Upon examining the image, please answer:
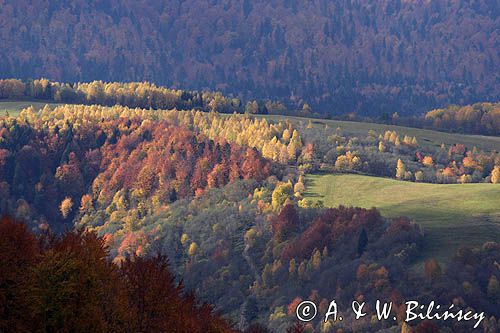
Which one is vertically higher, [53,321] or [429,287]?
[53,321]

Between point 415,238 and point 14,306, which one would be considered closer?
point 14,306

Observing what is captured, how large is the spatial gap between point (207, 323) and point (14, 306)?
28.3 m

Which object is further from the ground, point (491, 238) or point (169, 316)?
point (169, 316)

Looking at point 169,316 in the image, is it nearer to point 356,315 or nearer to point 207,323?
point 207,323

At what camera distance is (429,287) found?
176000mm

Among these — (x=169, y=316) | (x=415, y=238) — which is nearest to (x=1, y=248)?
(x=169, y=316)

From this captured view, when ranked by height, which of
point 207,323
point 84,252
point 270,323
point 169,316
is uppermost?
point 84,252

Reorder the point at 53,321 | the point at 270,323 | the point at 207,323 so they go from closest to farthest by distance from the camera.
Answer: the point at 53,321, the point at 207,323, the point at 270,323

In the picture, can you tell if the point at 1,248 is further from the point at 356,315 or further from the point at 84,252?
the point at 356,315

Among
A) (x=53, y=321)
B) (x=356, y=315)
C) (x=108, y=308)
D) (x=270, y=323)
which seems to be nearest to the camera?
(x=53, y=321)

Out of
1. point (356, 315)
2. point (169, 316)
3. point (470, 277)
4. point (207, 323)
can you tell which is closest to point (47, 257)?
point (169, 316)

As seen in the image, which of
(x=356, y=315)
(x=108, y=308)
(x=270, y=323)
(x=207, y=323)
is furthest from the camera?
(x=270, y=323)

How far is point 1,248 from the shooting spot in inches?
3118

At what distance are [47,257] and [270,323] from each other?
4580 inches
